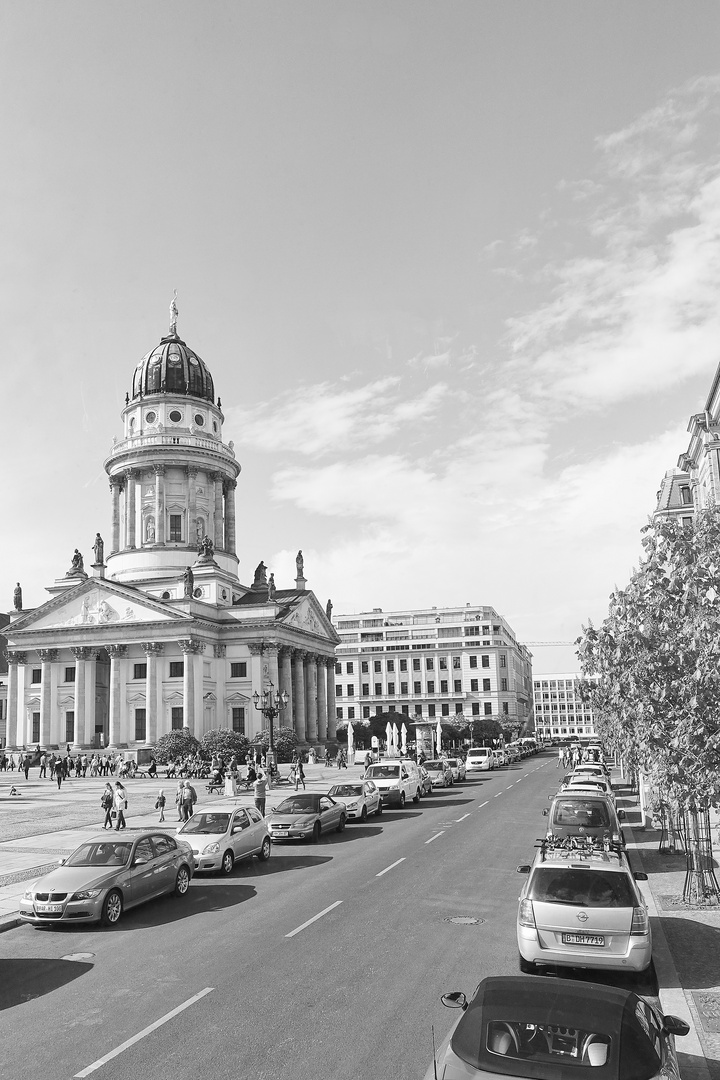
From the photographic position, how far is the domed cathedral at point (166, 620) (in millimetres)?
76688

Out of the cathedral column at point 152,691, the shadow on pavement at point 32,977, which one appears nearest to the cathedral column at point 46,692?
the cathedral column at point 152,691

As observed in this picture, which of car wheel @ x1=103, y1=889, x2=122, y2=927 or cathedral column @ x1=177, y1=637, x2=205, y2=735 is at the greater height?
cathedral column @ x1=177, y1=637, x2=205, y2=735

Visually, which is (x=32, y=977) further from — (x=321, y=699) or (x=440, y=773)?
(x=321, y=699)

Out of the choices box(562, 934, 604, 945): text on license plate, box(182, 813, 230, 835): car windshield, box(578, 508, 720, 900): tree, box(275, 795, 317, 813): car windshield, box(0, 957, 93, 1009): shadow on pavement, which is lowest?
box(0, 957, 93, 1009): shadow on pavement

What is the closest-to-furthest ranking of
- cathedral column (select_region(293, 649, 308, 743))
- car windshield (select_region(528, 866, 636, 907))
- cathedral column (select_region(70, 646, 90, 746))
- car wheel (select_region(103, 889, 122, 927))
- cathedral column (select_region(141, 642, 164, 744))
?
car windshield (select_region(528, 866, 636, 907)) → car wheel (select_region(103, 889, 122, 927)) → cathedral column (select_region(141, 642, 164, 744)) → cathedral column (select_region(70, 646, 90, 746)) → cathedral column (select_region(293, 649, 308, 743))

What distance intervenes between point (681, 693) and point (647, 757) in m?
1.45

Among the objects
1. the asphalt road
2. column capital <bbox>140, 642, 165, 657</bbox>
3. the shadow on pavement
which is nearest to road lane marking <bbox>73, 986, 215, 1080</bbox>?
the asphalt road

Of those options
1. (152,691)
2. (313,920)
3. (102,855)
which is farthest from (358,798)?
(152,691)

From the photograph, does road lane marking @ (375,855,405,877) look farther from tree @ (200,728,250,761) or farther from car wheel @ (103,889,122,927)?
tree @ (200,728,250,761)

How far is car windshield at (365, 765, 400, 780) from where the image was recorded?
A: 36.6 meters

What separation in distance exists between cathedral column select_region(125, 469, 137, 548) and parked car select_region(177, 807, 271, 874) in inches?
2763

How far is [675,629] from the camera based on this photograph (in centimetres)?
1486

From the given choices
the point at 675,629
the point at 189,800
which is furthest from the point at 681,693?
the point at 189,800

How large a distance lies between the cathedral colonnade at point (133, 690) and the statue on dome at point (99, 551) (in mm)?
8930
